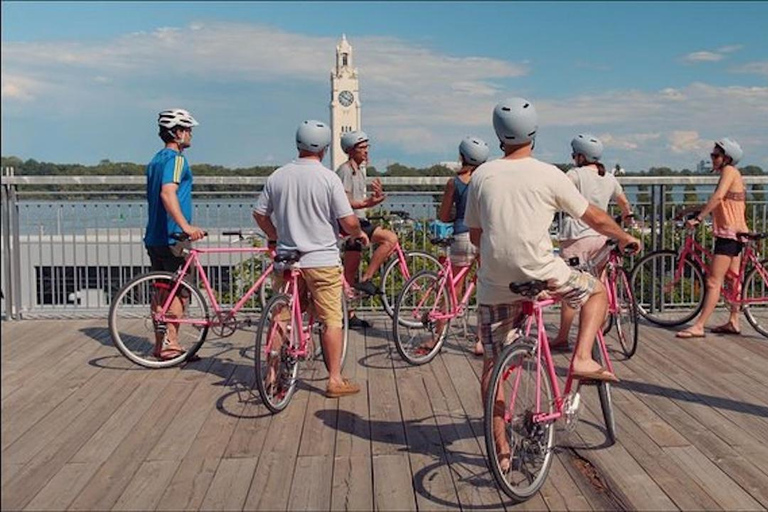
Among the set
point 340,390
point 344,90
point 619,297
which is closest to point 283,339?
point 340,390

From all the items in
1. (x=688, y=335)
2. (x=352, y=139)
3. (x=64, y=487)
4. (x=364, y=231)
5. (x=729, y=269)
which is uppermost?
(x=352, y=139)

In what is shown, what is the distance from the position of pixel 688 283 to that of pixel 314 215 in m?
4.28

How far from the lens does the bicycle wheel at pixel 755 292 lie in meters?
7.26

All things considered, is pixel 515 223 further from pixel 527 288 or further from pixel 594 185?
pixel 594 185

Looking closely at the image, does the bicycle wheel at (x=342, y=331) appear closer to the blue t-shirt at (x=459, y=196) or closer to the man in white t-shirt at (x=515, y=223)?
the blue t-shirt at (x=459, y=196)

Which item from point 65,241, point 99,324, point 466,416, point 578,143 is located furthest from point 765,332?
point 65,241

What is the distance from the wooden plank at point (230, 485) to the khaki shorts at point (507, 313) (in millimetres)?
1290

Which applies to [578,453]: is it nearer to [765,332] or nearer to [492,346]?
[492,346]

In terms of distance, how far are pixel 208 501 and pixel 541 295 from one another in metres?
1.74

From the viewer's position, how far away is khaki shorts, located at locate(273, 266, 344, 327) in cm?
527

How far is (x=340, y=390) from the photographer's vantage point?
5504 millimetres

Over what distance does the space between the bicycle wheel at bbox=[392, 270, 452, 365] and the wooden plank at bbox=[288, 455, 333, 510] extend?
2051 mm

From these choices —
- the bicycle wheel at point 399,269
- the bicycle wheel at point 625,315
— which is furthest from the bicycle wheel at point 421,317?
the bicycle wheel at point 625,315

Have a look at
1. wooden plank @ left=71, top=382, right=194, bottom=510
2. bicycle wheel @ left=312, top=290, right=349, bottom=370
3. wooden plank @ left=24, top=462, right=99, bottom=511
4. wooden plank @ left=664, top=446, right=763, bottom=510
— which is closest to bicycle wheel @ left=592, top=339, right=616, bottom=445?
wooden plank @ left=664, top=446, right=763, bottom=510
